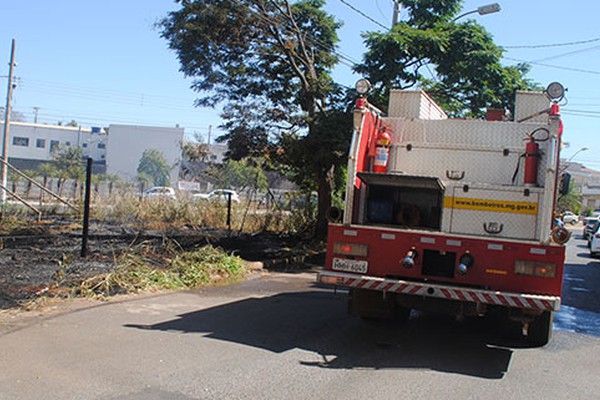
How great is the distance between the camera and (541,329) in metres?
6.88

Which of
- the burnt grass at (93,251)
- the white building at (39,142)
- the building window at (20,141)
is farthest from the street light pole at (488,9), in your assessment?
the building window at (20,141)

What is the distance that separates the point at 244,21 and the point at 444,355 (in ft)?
37.5

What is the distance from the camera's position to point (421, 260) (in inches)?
260

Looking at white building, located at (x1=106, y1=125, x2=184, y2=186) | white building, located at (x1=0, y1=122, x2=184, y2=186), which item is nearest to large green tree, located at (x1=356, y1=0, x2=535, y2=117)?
white building, located at (x1=0, y1=122, x2=184, y2=186)

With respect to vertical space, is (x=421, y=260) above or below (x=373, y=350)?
above

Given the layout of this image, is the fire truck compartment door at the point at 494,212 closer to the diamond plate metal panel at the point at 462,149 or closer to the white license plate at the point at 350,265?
the diamond plate metal panel at the point at 462,149

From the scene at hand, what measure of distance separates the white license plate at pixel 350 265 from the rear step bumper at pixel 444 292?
0.24ft

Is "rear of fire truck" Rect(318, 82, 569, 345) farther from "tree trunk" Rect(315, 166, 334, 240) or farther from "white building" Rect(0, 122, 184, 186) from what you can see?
"white building" Rect(0, 122, 184, 186)

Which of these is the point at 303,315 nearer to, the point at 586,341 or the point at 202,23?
the point at 586,341

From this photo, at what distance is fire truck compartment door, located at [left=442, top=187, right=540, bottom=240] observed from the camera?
6.52 m

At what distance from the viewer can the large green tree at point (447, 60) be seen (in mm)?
14211

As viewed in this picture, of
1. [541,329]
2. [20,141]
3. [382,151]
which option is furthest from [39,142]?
[541,329]

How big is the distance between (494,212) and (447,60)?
905cm

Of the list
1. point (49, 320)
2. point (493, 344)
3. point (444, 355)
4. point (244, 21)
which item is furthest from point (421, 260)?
point (244, 21)
